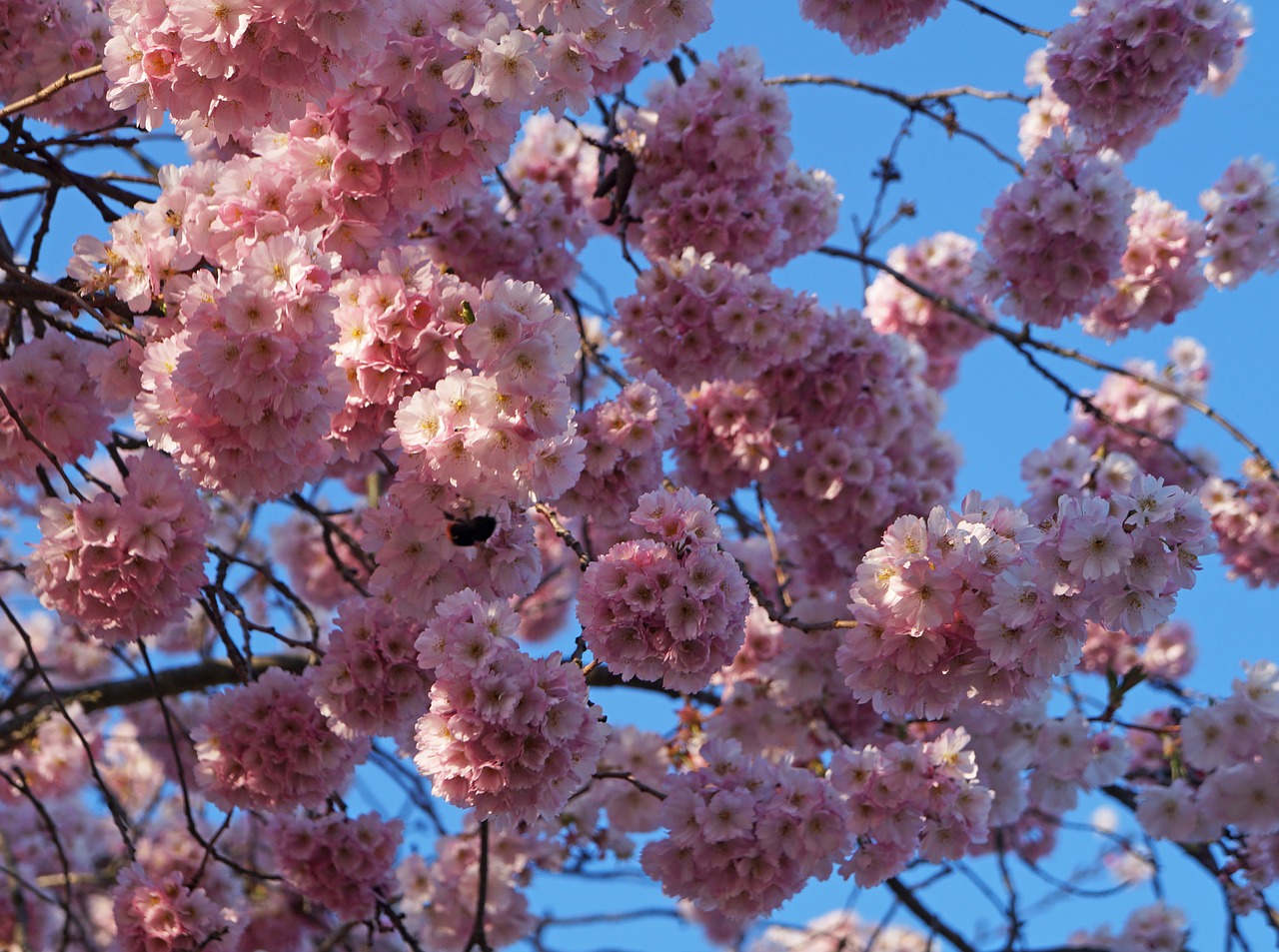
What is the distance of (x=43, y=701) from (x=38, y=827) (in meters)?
2.91

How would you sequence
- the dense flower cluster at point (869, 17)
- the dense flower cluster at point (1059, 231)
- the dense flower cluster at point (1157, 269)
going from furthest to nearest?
1. the dense flower cluster at point (1157, 269)
2. the dense flower cluster at point (1059, 231)
3. the dense flower cluster at point (869, 17)

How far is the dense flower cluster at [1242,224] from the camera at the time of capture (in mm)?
4637

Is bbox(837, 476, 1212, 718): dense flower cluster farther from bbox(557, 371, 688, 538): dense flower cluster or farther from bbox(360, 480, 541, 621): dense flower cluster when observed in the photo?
bbox(557, 371, 688, 538): dense flower cluster

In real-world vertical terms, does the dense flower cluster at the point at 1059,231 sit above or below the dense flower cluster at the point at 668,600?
above

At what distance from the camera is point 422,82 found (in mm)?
2535

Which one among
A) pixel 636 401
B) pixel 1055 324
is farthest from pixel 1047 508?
pixel 636 401

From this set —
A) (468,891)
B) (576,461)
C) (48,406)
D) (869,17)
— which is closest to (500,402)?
(576,461)

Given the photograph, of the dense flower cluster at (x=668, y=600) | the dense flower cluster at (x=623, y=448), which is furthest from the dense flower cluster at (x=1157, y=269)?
the dense flower cluster at (x=668, y=600)

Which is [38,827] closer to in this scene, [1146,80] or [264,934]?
[264,934]

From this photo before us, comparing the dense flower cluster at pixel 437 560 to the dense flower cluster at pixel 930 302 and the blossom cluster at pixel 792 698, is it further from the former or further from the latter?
the dense flower cluster at pixel 930 302

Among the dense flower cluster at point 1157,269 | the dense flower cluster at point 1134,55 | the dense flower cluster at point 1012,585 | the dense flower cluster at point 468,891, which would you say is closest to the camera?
the dense flower cluster at point 1012,585

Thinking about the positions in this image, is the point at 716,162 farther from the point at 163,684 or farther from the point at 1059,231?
the point at 163,684

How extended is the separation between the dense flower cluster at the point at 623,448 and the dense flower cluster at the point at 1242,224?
263 centimetres

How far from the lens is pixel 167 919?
10.2 ft
